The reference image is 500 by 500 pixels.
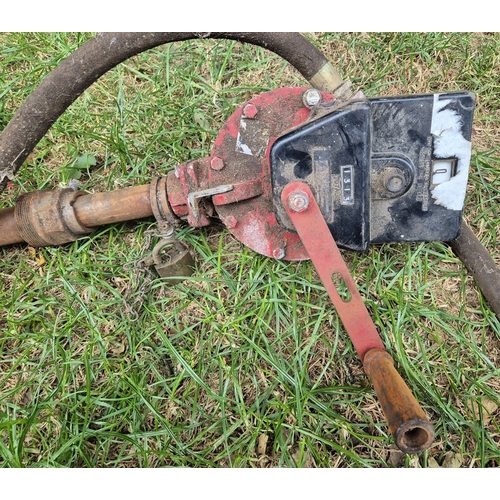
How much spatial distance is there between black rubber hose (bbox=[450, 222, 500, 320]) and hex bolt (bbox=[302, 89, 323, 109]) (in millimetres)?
709

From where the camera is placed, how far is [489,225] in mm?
1848

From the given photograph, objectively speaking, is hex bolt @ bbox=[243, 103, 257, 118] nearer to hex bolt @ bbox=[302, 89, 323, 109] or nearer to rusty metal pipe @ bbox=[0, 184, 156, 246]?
hex bolt @ bbox=[302, 89, 323, 109]

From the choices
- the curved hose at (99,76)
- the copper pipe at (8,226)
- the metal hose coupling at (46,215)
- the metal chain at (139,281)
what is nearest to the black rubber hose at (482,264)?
the curved hose at (99,76)

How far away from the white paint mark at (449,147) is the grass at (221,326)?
A: 371 millimetres

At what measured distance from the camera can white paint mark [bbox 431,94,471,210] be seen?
4.53 ft

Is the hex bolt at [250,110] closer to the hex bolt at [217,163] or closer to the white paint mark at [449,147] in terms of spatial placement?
the hex bolt at [217,163]

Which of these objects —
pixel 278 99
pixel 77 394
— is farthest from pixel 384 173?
pixel 77 394

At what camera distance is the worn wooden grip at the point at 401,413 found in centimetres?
108

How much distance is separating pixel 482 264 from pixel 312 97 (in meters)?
0.88

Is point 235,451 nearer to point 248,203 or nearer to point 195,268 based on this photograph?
point 195,268

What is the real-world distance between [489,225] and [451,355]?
563 mm

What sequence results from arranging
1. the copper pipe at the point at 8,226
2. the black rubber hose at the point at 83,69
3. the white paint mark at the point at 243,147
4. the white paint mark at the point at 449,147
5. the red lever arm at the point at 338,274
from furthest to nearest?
the copper pipe at the point at 8,226 → the white paint mark at the point at 243,147 → the black rubber hose at the point at 83,69 → the white paint mark at the point at 449,147 → the red lever arm at the point at 338,274

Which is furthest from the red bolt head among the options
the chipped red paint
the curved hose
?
the curved hose

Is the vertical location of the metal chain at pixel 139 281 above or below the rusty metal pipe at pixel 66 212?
below
